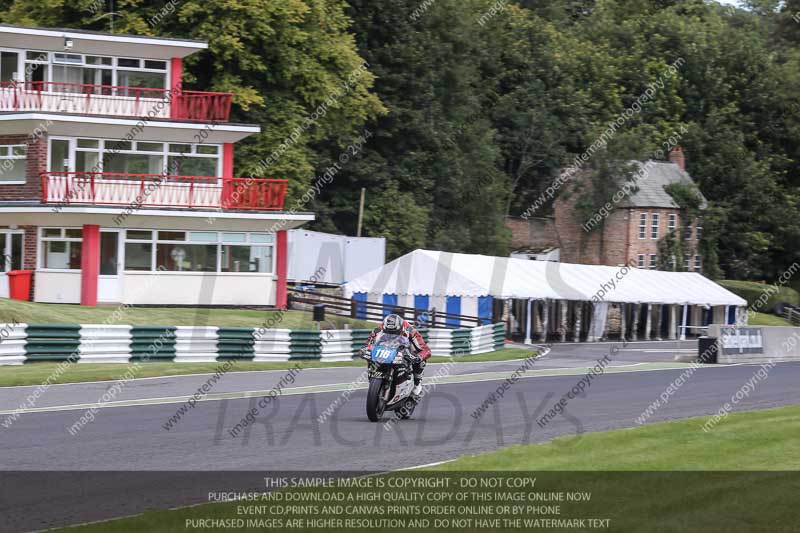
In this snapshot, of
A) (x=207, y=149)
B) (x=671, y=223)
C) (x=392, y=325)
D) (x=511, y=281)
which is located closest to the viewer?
(x=392, y=325)

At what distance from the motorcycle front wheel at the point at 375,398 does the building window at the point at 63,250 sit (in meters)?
23.2

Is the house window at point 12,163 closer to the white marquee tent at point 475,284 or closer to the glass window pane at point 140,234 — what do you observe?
the glass window pane at point 140,234

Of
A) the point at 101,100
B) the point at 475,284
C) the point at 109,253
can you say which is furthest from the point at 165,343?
the point at 475,284

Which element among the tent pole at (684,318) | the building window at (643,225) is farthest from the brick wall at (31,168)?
the building window at (643,225)

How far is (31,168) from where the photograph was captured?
122 feet

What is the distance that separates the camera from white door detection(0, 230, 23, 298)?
37531 millimetres

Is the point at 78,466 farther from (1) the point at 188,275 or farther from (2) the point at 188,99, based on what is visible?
(2) the point at 188,99

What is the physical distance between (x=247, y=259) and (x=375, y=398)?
78.9ft

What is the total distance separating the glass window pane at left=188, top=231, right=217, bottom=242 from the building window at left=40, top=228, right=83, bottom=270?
3630 millimetres

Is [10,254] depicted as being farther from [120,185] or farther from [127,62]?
[127,62]

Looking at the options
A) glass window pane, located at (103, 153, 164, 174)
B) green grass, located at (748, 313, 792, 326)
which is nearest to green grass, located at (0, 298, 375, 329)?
glass window pane, located at (103, 153, 164, 174)

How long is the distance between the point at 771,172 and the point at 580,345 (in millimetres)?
32224

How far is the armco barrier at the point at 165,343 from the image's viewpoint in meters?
25.6
